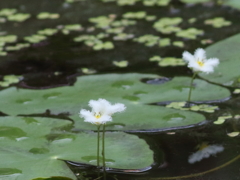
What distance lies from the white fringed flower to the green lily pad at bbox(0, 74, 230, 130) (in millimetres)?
163

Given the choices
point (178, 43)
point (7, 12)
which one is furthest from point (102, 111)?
point (7, 12)

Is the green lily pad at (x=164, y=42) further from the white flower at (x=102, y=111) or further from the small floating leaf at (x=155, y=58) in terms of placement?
the white flower at (x=102, y=111)

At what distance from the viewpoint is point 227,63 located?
212 centimetres

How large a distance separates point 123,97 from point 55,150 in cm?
51

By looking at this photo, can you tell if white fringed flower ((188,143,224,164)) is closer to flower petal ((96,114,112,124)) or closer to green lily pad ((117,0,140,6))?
flower petal ((96,114,112,124))

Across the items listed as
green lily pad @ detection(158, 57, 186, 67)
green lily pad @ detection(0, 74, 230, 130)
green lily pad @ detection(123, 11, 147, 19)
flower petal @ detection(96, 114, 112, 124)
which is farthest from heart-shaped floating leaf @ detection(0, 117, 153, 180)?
green lily pad @ detection(123, 11, 147, 19)

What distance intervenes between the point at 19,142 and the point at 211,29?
5.89 feet

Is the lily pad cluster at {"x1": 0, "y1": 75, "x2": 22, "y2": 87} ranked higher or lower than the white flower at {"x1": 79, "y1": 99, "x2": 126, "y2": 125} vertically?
higher

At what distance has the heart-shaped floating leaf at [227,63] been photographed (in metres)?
1.97

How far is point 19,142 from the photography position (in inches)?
59.2

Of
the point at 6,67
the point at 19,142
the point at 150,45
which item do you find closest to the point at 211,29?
the point at 150,45

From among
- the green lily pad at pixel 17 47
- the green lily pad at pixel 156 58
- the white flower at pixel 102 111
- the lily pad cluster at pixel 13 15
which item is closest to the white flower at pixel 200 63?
the white flower at pixel 102 111

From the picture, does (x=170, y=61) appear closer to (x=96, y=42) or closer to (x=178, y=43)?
(x=178, y=43)

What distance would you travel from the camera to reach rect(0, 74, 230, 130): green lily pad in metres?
1.65
